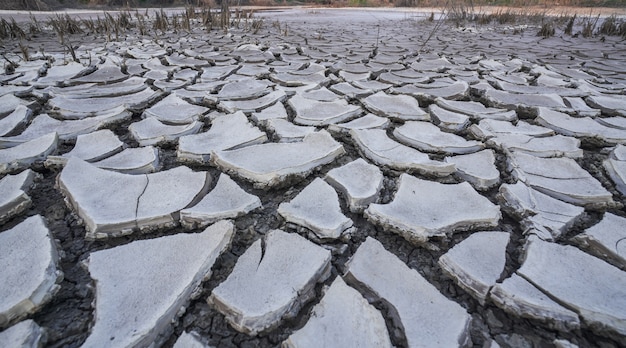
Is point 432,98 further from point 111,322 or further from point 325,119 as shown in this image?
point 111,322

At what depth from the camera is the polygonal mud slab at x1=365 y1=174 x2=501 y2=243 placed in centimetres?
85

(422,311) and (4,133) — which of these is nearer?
(422,311)

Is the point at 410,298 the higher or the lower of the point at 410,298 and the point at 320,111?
the lower

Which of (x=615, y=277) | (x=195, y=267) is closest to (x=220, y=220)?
(x=195, y=267)

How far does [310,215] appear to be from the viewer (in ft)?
2.93

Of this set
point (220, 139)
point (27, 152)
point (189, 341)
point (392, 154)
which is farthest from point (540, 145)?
point (27, 152)

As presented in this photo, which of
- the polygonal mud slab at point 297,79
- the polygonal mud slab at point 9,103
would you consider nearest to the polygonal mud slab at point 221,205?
the polygonal mud slab at point 297,79

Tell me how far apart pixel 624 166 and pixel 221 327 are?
1.37 m

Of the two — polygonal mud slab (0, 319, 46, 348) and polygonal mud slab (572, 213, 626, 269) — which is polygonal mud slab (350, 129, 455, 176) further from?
polygonal mud slab (0, 319, 46, 348)

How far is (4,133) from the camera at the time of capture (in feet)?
4.25

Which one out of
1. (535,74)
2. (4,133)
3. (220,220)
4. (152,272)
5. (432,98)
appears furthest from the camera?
(535,74)

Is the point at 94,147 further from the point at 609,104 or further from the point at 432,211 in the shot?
the point at 609,104

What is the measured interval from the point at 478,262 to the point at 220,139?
0.96 meters

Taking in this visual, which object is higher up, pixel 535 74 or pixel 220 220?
pixel 535 74
